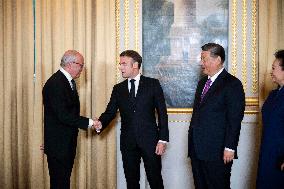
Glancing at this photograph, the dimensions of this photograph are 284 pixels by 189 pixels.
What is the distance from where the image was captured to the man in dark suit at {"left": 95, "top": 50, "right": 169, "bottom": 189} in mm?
3406

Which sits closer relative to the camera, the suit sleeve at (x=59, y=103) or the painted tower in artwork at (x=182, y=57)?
the suit sleeve at (x=59, y=103)

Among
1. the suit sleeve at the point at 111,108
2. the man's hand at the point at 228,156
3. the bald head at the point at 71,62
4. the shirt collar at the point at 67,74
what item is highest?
the bald head at the point at 71,62

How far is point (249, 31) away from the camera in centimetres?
411

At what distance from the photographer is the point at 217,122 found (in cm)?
303

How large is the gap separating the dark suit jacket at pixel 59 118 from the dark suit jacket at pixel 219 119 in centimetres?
104

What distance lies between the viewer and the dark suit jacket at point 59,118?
10.3 ft

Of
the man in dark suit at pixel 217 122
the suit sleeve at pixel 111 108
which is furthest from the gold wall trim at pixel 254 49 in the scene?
the suit sleeve at pixel 111 108

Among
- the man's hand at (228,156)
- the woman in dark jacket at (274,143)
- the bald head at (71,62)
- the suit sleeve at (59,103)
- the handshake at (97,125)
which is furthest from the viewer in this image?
the handshake at (97,125)

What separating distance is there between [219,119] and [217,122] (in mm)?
28

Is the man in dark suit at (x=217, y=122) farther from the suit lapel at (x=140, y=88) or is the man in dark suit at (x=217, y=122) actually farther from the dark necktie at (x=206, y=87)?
the suit lapel at (x=140, y=88)

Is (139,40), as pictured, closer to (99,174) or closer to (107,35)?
(107,35)

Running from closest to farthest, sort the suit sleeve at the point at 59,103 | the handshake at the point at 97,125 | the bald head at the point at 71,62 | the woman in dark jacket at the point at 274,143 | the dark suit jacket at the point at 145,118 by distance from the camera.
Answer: the woman in dark jacket at the point at 274,143, the suit sleeve at the point at 59,103, the bald head at the point at 71,62, the dark suit jacket at the point at 145,118, the handshake at the point at 97,125

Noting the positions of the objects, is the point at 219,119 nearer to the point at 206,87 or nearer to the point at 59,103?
the point at 206,87

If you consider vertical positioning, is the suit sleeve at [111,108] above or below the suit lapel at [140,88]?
below
